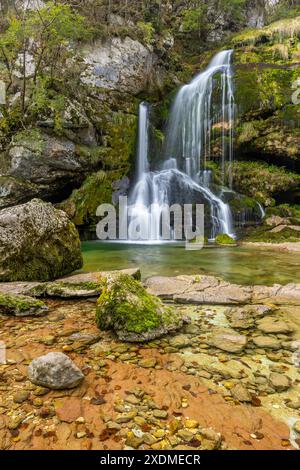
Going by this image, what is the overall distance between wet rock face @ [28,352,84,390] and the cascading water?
12.7 metres

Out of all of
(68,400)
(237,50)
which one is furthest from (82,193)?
(237,50)

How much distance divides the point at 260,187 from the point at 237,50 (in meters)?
11.3

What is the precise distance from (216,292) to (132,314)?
6.56 feet

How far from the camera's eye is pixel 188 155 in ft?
61.9

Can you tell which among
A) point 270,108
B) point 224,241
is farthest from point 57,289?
point 270,108

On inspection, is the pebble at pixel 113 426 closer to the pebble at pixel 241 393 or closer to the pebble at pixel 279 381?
the pebble at pixel 241 393

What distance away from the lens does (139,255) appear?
9.66m

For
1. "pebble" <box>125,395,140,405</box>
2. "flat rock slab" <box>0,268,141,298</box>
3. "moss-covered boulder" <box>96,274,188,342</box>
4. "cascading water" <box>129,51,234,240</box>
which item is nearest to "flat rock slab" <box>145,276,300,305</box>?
"flat rock slab" <box>0,268,141,298</box>

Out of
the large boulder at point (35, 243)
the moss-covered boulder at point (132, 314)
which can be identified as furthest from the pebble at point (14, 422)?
the large boulder at point (35, 243)

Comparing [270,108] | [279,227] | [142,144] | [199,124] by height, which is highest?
[270,108]

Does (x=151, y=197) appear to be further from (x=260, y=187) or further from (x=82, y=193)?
(x=260, y=187)

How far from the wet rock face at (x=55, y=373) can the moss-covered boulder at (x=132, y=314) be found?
847 mm

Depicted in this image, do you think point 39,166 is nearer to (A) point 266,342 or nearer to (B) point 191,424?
(A) point 266,342

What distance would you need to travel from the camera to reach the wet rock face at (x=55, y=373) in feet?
7.21
